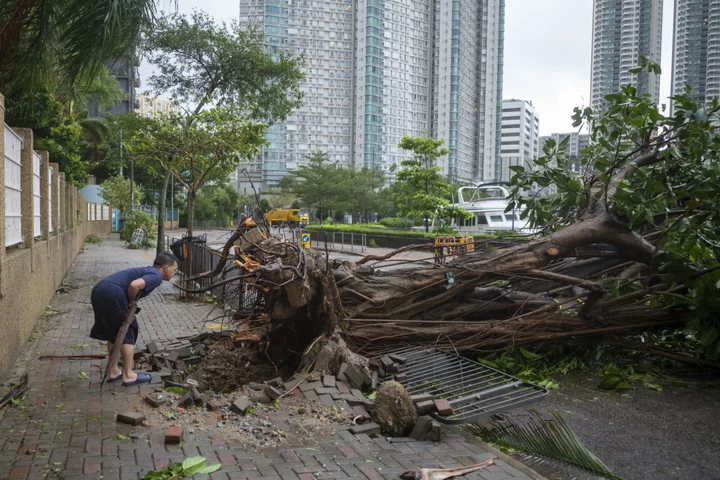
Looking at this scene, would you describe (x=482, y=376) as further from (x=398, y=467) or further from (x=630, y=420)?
(x=398, y=467)

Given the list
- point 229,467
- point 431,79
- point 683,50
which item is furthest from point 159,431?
point 431,79

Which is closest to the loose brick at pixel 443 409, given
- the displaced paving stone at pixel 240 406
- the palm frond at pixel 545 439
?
the palm frond at pixel 545 439

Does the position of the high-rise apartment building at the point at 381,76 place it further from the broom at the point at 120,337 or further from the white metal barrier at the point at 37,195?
the broom at the point at 120,337


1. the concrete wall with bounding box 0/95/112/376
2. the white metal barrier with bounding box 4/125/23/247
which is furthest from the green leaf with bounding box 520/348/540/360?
the white metal barrier with bounding box 4/125/23/247

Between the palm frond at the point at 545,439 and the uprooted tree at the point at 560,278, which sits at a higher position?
the uprooted tree at the point at 560,278

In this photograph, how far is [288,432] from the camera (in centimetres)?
459

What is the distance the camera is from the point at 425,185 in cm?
3256

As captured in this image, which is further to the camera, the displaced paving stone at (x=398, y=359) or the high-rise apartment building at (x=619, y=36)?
the high-rise apartment building at (x=619, y=36)

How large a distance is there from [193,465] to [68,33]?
5391 millimetres

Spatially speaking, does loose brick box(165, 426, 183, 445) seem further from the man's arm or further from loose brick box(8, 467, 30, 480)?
the man's arm

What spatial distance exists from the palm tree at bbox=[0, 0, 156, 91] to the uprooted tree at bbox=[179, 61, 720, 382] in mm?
2658

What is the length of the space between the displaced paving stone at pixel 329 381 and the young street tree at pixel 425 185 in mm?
25959

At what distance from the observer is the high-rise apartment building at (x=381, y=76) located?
338 feet

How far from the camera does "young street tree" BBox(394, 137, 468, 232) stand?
31422 millimetres
